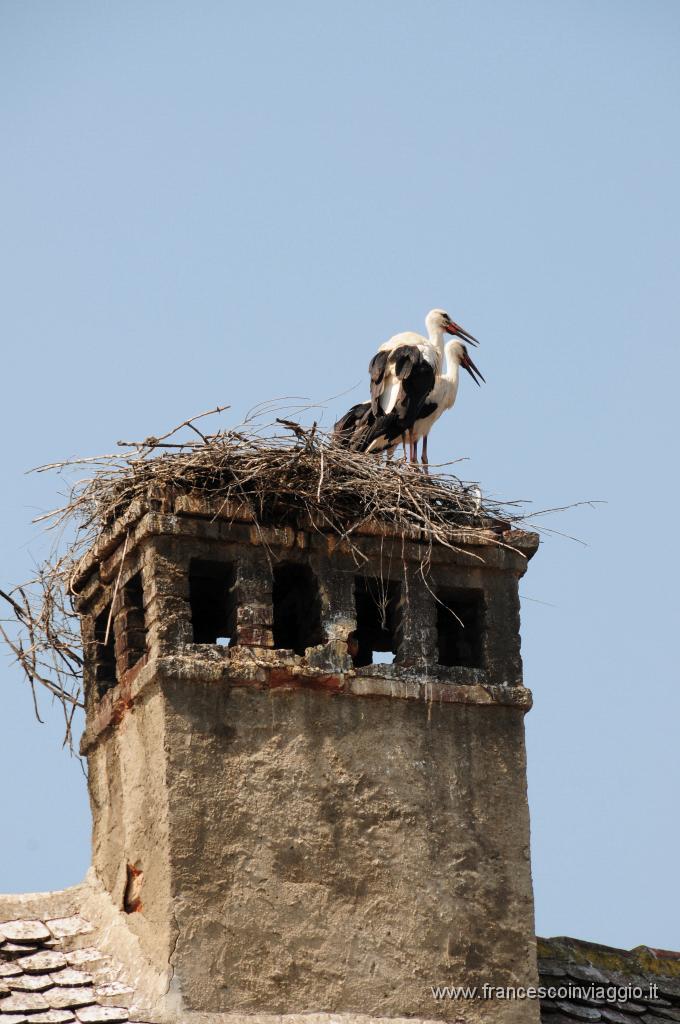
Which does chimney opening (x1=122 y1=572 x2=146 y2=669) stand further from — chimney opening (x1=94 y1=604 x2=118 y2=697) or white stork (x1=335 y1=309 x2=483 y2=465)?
white stork (x1=335 y1=309 x2=483 y2=465)

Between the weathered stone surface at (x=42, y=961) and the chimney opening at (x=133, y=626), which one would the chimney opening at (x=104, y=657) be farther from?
the weathered stone surface at (x=42, y=961)

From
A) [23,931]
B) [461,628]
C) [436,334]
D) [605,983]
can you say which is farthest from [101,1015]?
[436,334]

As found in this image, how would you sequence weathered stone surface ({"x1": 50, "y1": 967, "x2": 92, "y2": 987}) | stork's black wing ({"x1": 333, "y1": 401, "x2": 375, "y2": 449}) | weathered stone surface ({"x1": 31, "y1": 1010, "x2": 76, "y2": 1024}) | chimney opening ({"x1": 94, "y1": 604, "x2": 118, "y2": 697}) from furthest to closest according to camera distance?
stork's black wing ({"x1": 333, "y1": 401, "x2": 375, "y2": 449}), chimney opening ({"x1": 94, "y1": 604, "x2": 118, "y2": 697}), weathered stone surface ({"x1": 50, "y1": 967, "x2": 92, "y2": 987}), weathered stone surface ({"x1": 31, "y1": 1010, "x2": 76, "y2": 1024})

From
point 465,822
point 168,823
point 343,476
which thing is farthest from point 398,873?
point 343,476

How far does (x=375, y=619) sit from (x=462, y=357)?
3621mm

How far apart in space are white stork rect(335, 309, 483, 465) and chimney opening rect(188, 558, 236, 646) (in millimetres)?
1971

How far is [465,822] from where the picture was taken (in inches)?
355

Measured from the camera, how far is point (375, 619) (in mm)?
9953

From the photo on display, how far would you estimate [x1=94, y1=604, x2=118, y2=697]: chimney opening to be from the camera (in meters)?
9.77

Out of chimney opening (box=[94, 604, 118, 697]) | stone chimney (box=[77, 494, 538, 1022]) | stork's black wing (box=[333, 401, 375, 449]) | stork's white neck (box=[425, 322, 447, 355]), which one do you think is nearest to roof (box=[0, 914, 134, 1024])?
stone chimney (box=[77, 494, 538, 1022])

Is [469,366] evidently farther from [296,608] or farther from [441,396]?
[296,608]

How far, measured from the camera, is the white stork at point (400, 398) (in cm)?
1192

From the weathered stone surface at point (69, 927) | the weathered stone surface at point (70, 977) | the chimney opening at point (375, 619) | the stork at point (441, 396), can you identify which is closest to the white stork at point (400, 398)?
A: the stork at point (441, 396)

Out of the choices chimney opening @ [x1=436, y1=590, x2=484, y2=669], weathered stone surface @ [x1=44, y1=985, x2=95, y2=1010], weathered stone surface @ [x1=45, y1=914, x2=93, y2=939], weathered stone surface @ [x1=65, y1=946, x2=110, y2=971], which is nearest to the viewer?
weathered stone surface @ [x1=44, y1=985, x2=95, y2=1010]
